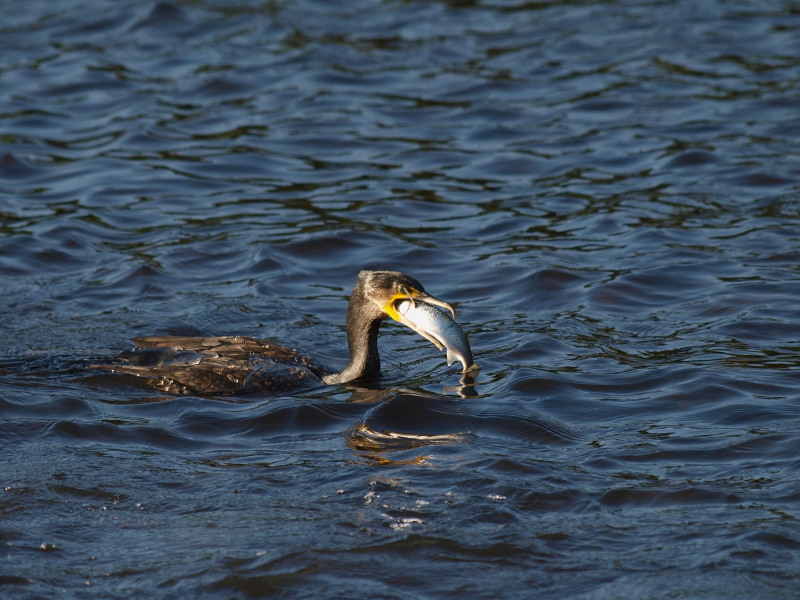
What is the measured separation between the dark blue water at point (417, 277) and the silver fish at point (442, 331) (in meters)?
0.23

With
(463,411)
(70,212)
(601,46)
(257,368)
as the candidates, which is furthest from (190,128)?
(463,411)

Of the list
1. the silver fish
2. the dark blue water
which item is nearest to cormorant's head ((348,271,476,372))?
the silver fish

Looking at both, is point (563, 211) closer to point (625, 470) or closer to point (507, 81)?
point (507, 81)

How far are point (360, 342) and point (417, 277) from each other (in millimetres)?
2100

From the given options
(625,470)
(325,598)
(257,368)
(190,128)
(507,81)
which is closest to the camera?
(325,598)

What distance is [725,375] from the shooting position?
7582 mm

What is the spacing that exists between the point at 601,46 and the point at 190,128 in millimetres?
5178

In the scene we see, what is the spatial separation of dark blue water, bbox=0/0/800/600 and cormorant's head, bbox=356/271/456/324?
20.1 inches

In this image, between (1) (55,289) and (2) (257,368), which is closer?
(2) (257,368)

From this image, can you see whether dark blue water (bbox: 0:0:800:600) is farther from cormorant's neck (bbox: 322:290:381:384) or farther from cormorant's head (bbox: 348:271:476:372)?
cormorant's head (bbox: 348:271:476:372)

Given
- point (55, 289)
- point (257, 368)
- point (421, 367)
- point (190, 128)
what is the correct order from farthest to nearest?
point (190, 128) < point (55, 289) < point (421, 367) < point (257, 368)

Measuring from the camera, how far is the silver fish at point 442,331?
7504 millimetres

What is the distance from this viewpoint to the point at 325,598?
199 inches

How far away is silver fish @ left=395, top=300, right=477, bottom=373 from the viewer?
7.50 metres
